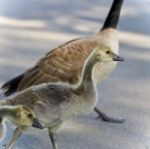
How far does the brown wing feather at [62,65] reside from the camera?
642 centimetres

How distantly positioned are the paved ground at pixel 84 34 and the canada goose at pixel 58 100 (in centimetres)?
93

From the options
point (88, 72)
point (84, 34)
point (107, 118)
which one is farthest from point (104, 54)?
point (84, 34)

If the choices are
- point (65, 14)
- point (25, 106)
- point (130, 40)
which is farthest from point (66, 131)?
point (65, 14)

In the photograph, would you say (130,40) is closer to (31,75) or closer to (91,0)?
(91,0)

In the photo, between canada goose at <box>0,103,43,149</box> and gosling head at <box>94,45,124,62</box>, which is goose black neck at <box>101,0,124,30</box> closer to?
gosling head at <box>94,45,124,62</box>

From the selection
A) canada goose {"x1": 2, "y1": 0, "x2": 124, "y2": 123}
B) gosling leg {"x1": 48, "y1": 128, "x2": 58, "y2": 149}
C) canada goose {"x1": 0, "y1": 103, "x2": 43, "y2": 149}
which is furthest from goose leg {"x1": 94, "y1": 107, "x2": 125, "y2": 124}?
canada goose {"x1": 0, "y1": 103, "x2": 43, "y2": 149}

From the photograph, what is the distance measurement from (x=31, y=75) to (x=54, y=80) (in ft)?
0.90

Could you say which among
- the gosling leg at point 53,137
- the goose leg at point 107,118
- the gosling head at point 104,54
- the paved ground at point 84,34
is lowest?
the paved ground at point 84,34

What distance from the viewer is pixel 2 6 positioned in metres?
12.0

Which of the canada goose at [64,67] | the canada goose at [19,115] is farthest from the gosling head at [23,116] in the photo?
the canada goose at [64,67]

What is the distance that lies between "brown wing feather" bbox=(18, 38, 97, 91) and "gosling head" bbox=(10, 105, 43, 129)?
1109 millimetres

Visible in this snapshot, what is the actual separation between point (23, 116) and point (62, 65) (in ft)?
4.65

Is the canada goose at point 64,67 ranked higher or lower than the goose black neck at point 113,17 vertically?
lower

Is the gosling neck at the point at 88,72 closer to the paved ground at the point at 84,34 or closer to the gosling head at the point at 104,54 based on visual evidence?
the gosling head at the point at 104,54
